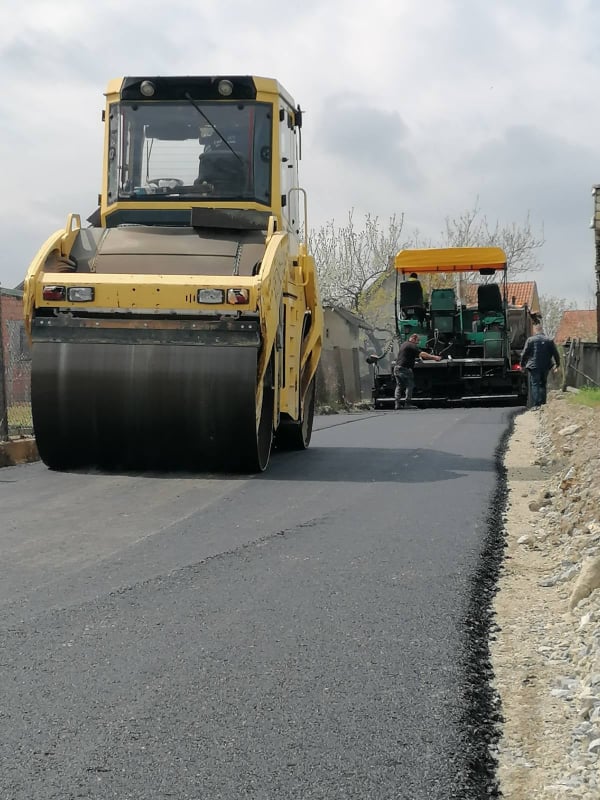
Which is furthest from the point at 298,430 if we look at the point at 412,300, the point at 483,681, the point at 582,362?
the point at 582,362

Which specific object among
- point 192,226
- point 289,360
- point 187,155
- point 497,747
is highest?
point 187,155

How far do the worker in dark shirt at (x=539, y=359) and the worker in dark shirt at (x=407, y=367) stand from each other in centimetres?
311

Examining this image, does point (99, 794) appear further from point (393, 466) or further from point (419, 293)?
point (419, 293)

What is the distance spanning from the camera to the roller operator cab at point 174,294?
8.63 m

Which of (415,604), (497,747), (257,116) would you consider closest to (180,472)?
(257,116)

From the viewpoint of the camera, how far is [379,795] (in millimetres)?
2789

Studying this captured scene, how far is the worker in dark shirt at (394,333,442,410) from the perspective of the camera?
22516mm

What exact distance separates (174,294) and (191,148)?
6.91 feet

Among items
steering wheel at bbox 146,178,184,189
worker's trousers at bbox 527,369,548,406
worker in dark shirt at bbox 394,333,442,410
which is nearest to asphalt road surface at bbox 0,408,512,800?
steering wheel at bbox 146,178,184,189

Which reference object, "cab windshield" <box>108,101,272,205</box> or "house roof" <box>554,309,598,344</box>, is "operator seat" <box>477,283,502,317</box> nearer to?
"cab windshield" <box>108,101,272,205</box>

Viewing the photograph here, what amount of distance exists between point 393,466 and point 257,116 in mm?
3318

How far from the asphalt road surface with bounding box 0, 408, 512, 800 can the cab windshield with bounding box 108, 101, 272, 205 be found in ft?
10.6

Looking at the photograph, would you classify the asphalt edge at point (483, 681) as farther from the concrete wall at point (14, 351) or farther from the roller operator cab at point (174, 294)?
the concrete wall at point (14, 351)

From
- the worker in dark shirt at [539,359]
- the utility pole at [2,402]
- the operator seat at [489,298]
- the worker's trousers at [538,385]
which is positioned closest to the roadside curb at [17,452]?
the utility pole at [2,402]
